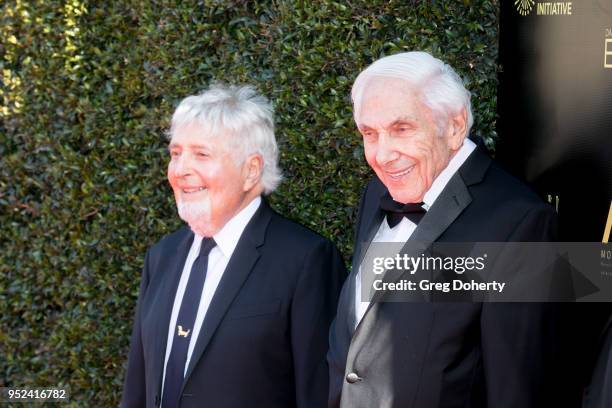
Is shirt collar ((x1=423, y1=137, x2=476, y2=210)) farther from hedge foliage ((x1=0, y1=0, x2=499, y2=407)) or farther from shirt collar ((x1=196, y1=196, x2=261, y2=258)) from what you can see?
hedge foliage ((x1=0, y1=0, x2=499, y2=407))

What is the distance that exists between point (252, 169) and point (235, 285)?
0.52 m

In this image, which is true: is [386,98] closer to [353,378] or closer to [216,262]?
[353,378]

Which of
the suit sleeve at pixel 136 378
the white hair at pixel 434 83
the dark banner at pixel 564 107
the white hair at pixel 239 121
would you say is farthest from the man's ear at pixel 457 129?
the suit sleeve at pixel 136 378

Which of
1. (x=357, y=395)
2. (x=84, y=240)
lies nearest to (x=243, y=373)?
(x=357, y=395)

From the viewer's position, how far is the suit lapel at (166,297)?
13.8 ft

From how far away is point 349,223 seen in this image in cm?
499

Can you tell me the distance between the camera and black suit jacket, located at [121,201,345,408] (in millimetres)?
4035

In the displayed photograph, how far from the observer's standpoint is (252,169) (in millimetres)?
4277

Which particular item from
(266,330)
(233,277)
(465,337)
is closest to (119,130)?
(233,277)

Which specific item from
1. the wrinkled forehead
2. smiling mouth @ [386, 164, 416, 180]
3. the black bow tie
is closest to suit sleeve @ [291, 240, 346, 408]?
the black bow tie

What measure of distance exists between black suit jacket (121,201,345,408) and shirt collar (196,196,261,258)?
0.17 feet

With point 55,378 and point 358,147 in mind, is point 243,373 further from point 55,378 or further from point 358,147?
point 55,378

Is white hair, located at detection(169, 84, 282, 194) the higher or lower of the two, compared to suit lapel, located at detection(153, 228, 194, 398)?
higher

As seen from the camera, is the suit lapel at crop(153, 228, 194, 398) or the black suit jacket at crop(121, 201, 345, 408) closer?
the black suit jacket at crop(121, 201, 345, 408)
